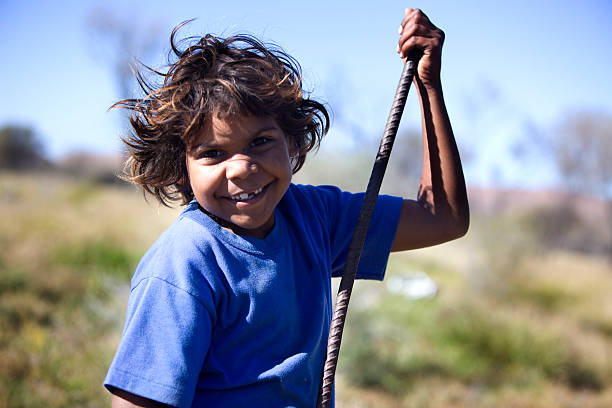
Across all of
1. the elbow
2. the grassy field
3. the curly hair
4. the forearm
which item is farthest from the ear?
the grassy field

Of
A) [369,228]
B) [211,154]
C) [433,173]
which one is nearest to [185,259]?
[211,154]

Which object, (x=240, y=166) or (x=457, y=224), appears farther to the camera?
(x=457, y=224)

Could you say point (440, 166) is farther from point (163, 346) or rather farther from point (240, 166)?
point (163, 346)

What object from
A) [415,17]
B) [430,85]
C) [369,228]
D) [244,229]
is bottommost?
[244,229]

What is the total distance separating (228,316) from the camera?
105 cm

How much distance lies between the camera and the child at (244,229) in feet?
3.16

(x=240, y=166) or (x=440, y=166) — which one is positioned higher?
(x=440, y=166)

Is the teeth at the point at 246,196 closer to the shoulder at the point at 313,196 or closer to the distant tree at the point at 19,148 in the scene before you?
the shoulder at the point at 313,196

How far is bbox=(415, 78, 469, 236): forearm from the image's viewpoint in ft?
4.47

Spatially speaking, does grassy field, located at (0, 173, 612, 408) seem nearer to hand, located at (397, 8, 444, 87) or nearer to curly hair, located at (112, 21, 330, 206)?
curly hair, located at (112, 21, 330, 206)

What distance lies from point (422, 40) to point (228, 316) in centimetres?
83

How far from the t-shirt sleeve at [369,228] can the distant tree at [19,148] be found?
70.5 feet

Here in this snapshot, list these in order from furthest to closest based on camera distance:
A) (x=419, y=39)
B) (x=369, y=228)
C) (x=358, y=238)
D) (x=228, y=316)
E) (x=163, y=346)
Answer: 1. (x=369, y=228)
2. (x=419, y=39)
3. (x=358, y=238)
4. (x=228, y=316)
5. (x=163, y=346)

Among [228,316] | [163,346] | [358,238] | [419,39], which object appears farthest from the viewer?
[419,39]
